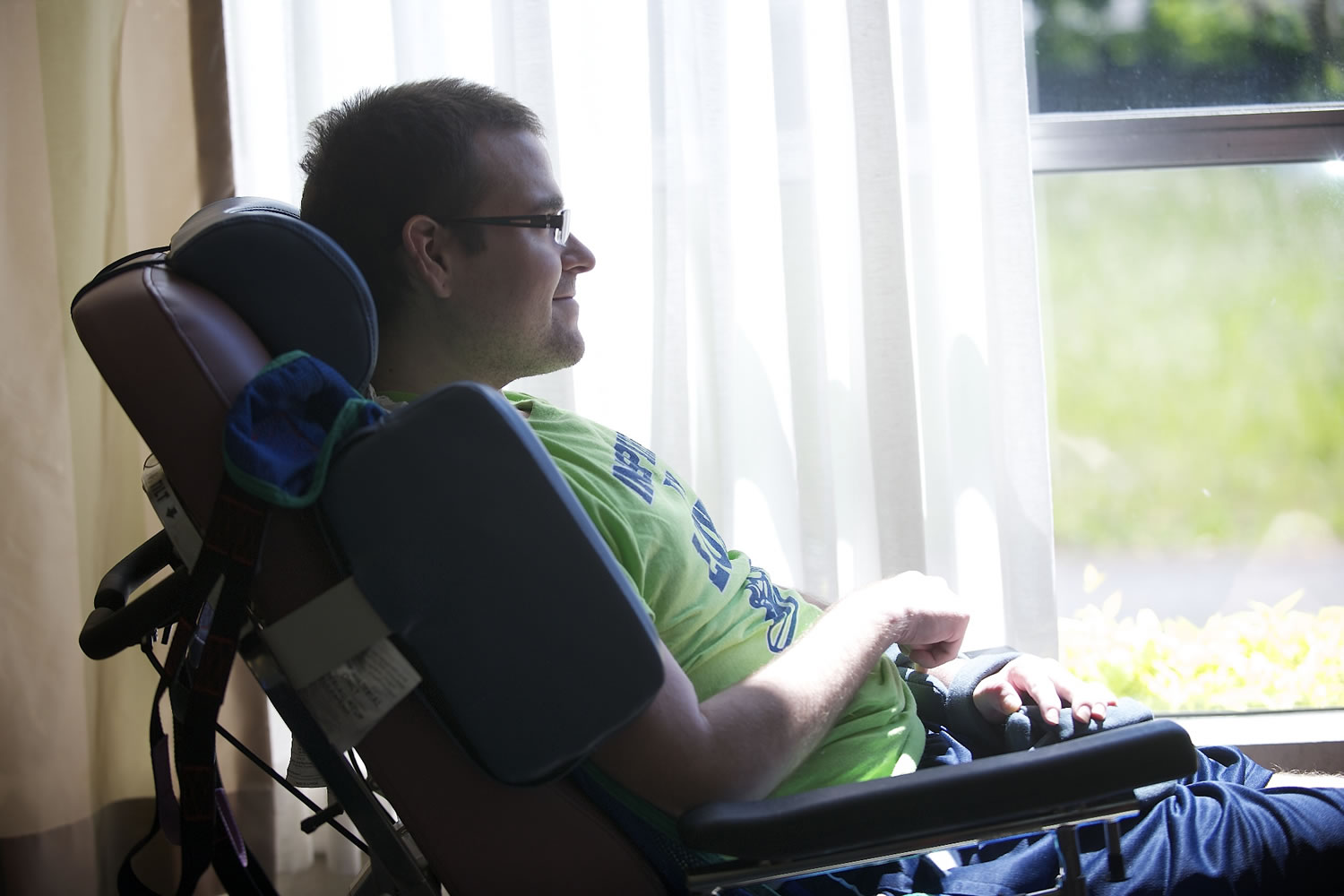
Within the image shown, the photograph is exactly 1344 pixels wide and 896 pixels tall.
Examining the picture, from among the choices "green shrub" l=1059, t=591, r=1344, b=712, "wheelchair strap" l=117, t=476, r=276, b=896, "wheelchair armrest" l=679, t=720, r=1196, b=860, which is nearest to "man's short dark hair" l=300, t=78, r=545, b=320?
"wheelchair strap" l=117, t=476, r=276, b=896

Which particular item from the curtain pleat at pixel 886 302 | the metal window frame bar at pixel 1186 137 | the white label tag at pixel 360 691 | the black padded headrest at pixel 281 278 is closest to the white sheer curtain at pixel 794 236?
the curtain pleat at pixel 886 302

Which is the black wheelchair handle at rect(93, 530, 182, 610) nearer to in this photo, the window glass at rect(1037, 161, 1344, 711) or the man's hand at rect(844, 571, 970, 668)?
the man's hand at rect(844, 571, 970, 668)

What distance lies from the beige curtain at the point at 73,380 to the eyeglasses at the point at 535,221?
2.98ft

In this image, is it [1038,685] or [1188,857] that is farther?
[1038,685]

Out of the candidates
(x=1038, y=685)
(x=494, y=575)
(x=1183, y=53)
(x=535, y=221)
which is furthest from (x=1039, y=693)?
(x=1183, y=53)

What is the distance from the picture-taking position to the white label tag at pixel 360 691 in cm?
80

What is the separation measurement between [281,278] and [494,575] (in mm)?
333

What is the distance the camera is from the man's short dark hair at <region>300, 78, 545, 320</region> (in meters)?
1.20

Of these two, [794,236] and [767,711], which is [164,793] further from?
[794,236]

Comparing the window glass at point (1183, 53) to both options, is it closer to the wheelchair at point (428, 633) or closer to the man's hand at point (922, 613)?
the man's hand at point (922, 613)

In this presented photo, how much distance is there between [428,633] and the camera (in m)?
0.79

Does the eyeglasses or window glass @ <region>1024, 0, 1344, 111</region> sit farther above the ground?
window glass @ <region>1024, 0, 1344, 111</region>

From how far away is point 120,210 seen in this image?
1865mm

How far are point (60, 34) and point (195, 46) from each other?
0.24 m
